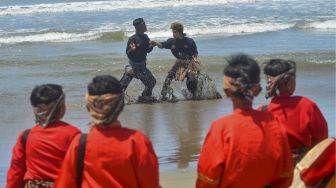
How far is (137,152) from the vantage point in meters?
4.11

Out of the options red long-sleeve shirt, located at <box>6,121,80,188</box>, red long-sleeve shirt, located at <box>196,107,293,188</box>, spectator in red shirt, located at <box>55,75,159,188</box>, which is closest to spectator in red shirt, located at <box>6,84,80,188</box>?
red long-sleeve shirt, located at <box>6,121,80,188</box>

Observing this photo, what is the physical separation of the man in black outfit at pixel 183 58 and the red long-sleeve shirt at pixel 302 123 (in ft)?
25.7

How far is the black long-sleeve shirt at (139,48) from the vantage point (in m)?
12.7

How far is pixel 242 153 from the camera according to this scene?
13.7ft

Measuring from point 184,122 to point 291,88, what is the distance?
18.7 ft

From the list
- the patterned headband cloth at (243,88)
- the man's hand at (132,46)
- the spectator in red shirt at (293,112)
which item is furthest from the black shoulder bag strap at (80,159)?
the man's hand at (132,46)

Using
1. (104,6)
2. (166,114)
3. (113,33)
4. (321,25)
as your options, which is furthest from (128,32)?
Answer: (166,114)

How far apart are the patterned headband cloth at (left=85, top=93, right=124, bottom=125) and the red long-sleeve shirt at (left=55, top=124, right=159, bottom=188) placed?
0.17ft

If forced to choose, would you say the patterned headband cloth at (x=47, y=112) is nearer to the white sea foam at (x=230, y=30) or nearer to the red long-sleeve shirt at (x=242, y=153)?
the red long-sleeve shirt at (x=242, y=153)

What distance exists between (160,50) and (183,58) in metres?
6.94

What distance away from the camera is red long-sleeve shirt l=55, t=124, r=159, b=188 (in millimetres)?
4094

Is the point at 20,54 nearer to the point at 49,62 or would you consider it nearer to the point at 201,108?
the point at 49,62

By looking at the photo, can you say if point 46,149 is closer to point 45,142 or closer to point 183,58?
point 45,142

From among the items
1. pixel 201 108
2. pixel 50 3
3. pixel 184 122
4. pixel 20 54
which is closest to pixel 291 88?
pixel 184 122
